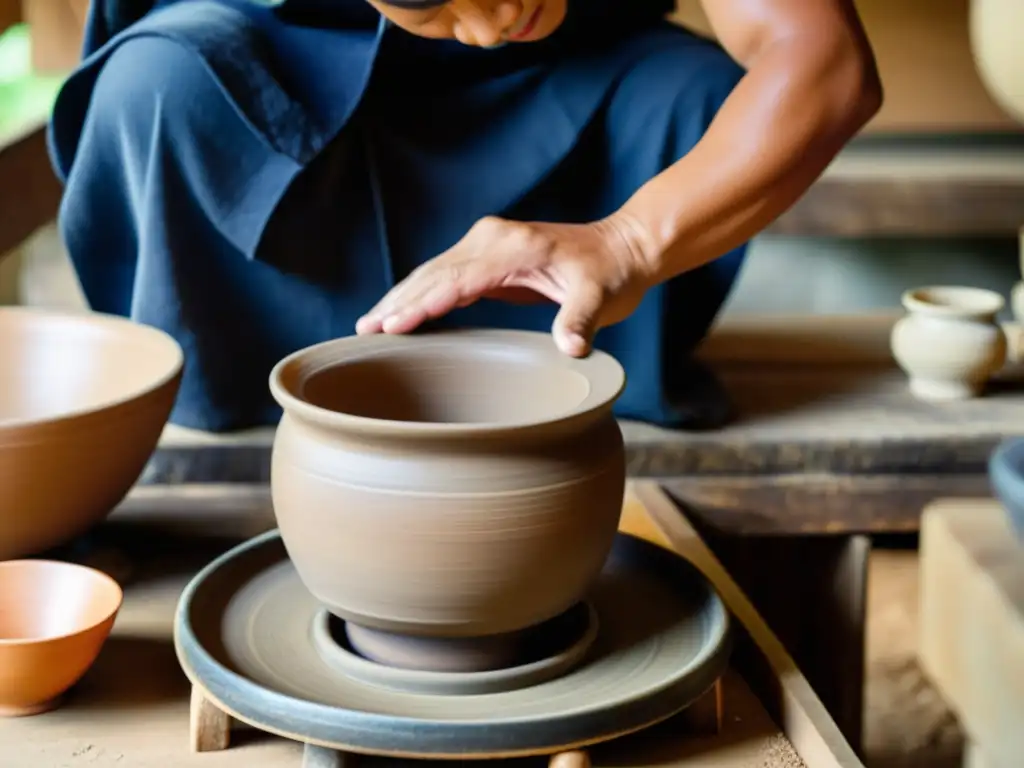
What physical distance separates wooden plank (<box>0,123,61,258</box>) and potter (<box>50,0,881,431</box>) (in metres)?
0.49

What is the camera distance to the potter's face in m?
1.30

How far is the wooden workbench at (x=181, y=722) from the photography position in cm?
109

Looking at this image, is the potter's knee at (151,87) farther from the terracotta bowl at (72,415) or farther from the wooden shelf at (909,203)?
the wooden shelf at (909,203)

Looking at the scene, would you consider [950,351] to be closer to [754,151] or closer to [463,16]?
[754,151]

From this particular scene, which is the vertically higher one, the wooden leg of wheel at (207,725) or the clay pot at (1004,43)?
the clay pot at (1004,43)

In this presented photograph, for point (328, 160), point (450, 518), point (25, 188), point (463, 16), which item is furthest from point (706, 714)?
point (25, 188)

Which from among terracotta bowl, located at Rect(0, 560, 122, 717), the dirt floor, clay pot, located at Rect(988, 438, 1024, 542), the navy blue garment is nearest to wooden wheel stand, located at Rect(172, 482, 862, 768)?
terracotta bowl, located at Rect(0, 560, 122, 717)

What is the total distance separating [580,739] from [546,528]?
0.54 ft

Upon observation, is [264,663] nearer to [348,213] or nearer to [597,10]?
[348,213]

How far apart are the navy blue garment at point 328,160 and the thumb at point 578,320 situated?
470 millimetres

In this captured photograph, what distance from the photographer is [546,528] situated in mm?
1062

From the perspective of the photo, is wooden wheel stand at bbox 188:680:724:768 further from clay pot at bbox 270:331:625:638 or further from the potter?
the potter

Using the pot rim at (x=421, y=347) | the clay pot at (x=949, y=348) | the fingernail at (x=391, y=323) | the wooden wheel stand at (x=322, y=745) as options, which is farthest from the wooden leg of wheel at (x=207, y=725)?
the clay pot at (x=949, y=348)

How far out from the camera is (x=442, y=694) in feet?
3.58
